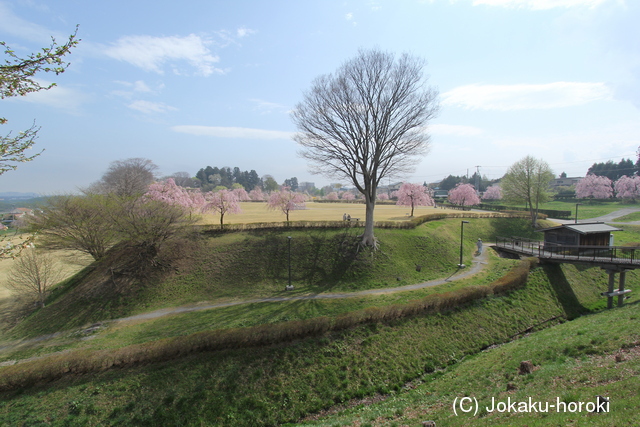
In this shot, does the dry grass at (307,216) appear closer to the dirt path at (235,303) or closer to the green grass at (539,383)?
the dirt path at (235,303)

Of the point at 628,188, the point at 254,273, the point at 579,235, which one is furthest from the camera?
the point at 628,188

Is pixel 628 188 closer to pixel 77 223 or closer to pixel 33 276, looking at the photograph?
pixel 77 223

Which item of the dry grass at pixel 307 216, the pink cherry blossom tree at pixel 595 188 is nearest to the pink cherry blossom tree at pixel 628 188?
the pink cherry blossom tree at pixel 595 188

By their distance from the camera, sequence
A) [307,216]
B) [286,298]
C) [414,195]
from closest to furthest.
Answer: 1. [286,298]
2. [307,216]
3. [414,195]

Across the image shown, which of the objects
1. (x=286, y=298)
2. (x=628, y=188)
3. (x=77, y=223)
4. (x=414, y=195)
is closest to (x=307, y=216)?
(x=414, y=195)

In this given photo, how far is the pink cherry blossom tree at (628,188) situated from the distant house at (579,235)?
229 feet

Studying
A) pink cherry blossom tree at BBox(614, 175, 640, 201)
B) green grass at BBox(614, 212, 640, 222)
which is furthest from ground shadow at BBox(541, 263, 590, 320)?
pink cherry blossom tree at BBox(614, 175, 640, 201)

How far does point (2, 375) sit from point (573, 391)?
19.6 meters

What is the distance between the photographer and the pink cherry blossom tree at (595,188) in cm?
7881

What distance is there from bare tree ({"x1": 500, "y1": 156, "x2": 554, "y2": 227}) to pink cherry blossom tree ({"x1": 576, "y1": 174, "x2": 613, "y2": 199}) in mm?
48754

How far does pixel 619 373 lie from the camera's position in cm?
851

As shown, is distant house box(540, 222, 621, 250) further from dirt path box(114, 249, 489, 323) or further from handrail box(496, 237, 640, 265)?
dirt path box(114, 249, 489, 323)

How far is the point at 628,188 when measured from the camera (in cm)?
7606

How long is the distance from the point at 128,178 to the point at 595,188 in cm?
11358
